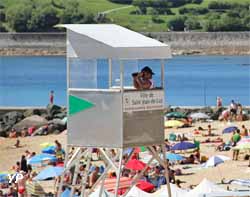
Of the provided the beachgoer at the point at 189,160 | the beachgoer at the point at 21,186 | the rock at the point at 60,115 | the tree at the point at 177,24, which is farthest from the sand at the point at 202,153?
the tree at the point at 177,24

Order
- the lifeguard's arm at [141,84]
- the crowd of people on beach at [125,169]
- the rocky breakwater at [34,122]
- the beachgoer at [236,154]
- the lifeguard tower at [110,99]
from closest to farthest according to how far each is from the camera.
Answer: the lifeguard tower at [110,99]
the lifeguard's arm at [141,84]
the crowd of people on beach at [125,169]
the beachgoer at [236,154]
the rocky breakwater at [34,122]

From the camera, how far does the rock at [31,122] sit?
3878 centimetres

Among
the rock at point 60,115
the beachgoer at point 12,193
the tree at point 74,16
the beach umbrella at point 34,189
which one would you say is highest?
the tree at point 74,16

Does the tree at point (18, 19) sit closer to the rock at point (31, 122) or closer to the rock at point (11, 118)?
the rock at point (11, 118)

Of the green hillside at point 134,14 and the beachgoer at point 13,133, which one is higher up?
the green hillside at point 134,14

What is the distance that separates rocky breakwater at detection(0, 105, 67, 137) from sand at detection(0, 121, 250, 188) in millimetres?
1150

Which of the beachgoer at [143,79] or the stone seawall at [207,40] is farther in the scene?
the stone seawall at [207,40]

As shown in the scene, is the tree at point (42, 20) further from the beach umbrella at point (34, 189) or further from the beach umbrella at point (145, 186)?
the beach umbrella at point (145, 186)

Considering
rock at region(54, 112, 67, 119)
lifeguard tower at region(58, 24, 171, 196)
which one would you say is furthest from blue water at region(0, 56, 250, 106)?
lifeguard tower at region(58, 24, 171, 196)

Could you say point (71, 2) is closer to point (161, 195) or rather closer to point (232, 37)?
point (232, 37)

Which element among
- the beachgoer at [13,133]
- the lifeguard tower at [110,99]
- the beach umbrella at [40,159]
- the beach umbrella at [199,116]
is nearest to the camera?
the lifeguard tower at [110,99]

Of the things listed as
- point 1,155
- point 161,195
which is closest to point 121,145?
point 161,195

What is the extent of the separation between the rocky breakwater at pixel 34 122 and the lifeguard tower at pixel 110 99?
78.3 feet

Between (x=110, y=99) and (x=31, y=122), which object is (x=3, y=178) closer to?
(x=110, y=99)
